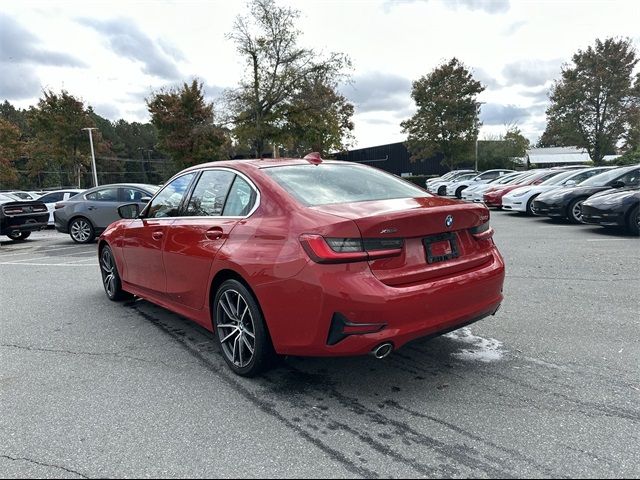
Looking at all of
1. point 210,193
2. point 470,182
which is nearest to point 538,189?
point 470,182

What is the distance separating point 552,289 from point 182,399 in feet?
14.9

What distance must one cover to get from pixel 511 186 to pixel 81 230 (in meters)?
14.4

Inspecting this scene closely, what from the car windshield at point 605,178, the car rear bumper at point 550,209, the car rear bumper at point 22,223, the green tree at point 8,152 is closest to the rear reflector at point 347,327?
the car rear bumper at point 550,209

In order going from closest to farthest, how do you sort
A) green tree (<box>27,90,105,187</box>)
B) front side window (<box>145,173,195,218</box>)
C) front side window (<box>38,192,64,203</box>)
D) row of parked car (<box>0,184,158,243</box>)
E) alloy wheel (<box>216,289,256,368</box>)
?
alloy wheel (<box>216,289,256,368</box>), front side window (<box>145,173,195,218</box>), row of parked car (<box>0,184,158,243</box>), front side window (<box>38,192,64,203</box>), green tree (<box>27,90,105,187</box>)

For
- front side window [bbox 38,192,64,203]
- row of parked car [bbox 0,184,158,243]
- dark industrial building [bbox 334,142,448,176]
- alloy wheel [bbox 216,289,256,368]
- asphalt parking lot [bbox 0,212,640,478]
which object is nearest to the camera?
asphalt parking lot [bbox 0,212,640,478]

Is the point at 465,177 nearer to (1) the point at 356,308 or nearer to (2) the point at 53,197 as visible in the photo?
(2) the point at 53,197

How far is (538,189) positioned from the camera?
1471cm

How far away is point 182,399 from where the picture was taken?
3172 millimetres

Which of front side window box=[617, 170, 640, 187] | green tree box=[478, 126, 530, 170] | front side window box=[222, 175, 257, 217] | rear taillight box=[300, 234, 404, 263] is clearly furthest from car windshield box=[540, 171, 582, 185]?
green tree box=[478, 126, 530, 170]

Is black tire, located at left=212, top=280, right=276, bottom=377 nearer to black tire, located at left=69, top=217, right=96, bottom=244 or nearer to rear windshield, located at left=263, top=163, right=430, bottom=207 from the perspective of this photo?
rear windshield, located at left=263, top=163, right=430, bottom=207

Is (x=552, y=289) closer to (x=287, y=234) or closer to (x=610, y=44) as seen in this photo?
(x=287, y=234)

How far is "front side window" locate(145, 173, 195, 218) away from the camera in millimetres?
4426

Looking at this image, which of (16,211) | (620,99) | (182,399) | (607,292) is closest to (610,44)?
(620,99)

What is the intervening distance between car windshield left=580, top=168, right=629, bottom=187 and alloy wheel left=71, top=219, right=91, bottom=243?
521 inches
